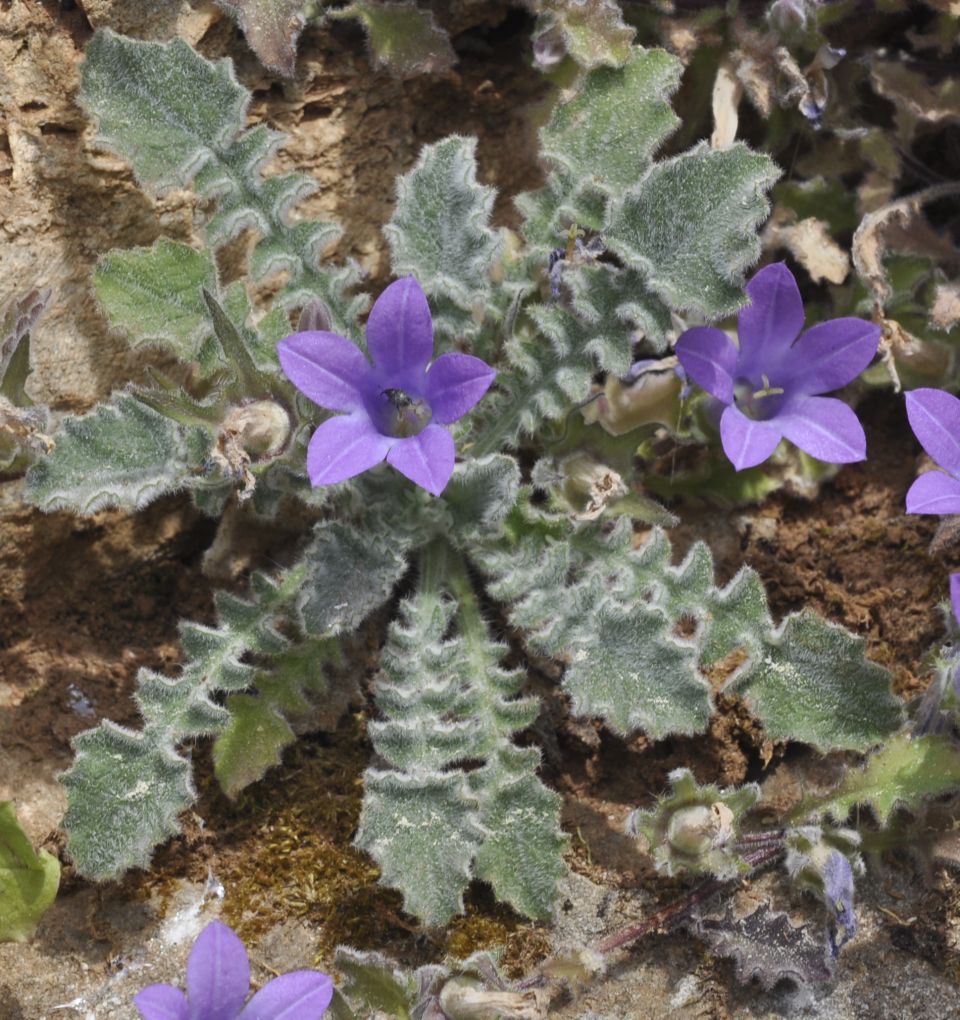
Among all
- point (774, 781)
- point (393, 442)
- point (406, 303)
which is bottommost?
point (774, 781)

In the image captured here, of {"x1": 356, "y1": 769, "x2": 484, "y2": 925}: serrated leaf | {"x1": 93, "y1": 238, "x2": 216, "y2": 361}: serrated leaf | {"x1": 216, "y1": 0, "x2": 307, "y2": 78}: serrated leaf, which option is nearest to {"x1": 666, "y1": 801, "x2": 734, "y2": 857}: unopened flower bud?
{"x1": 356, "y1": 769, "x2": 484, "y2": 925}: serrated leaf

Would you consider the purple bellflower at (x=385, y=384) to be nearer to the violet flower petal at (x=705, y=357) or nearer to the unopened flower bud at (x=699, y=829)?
the violet flower petal at (x=705, y=357)

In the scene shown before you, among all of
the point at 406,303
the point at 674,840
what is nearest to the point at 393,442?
the point at 406,303

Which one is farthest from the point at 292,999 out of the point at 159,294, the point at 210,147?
the point at 210,147

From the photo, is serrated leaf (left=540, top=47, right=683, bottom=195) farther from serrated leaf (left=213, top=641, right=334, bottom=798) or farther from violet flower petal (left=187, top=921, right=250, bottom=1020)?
violet flower petal (left=187, top=921, right=250, bottom=1020)

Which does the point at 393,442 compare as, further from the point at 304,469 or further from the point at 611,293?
the point at 611,293
